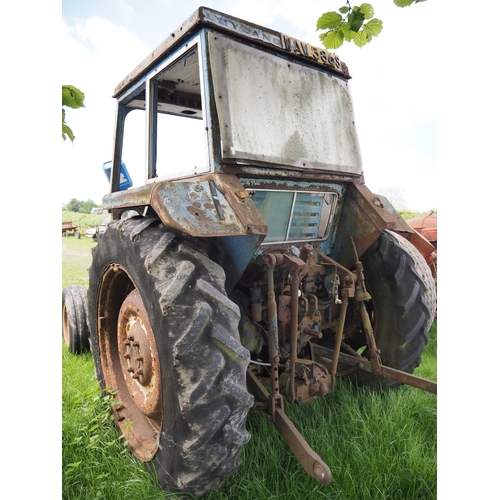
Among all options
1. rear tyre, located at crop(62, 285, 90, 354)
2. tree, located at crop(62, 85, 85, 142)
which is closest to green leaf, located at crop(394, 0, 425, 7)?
tree, located at crop(62, 85, 85, 142)

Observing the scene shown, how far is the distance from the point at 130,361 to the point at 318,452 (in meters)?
1.18

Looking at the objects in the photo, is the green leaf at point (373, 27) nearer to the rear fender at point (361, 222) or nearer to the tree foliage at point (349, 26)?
the tree foliage at point (349, 26)

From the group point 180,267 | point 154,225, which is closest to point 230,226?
point 180,267

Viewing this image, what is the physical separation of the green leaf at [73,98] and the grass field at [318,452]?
1746 millimetres

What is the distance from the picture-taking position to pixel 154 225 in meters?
2.04

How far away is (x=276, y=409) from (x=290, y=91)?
1821 millimetres

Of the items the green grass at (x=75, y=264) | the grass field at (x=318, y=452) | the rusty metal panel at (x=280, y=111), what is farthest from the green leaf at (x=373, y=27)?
the green grass at (x=75, y=264)

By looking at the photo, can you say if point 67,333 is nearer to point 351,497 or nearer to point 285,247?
point 285,247

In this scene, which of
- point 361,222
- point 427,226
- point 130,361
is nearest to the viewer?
point 130,361

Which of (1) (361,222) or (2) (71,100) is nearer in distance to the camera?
(2) (71,100)

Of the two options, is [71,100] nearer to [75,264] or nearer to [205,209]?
[205,209]

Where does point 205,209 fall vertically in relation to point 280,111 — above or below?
below

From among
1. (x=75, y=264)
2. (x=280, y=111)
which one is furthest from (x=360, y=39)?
(x=75, y=264)

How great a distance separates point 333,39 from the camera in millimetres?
1929
